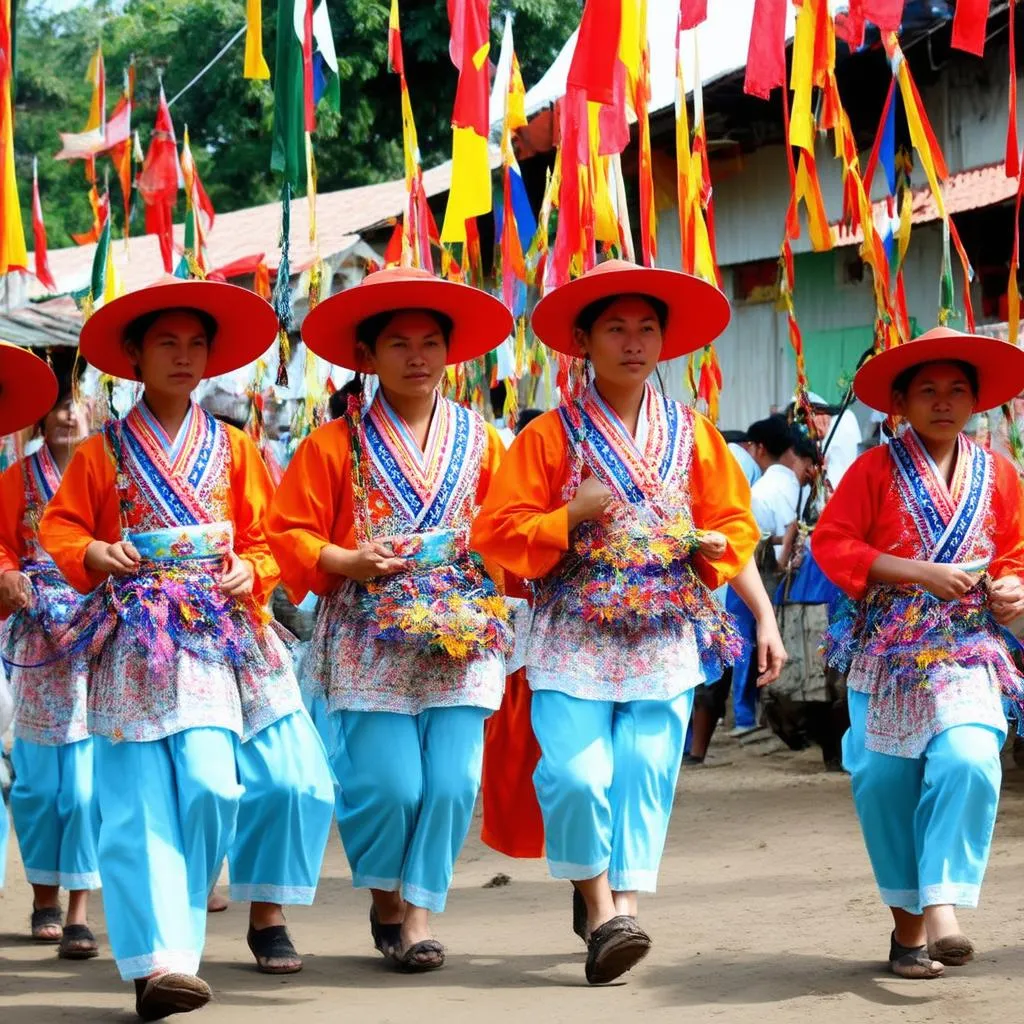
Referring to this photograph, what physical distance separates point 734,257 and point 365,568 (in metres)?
7.92

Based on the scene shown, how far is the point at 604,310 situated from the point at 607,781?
138cm

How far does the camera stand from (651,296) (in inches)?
217

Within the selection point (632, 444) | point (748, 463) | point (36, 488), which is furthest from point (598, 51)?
point (748, 463)

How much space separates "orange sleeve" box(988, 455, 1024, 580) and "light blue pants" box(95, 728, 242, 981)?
222cm

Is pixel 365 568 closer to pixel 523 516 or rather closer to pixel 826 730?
pixel 523 516

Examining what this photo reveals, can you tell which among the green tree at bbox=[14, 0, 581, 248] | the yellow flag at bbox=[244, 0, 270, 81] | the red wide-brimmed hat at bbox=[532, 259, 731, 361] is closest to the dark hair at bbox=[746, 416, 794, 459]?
the yellow flag at bbox=[244, 0, 270, 81]

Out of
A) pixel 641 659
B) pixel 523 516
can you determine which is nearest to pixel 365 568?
pixel 523 516

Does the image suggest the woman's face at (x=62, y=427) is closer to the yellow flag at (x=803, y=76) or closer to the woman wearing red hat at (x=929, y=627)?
the woman wearing red hat at (x=929, y=627)

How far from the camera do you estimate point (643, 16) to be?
7.11 metres

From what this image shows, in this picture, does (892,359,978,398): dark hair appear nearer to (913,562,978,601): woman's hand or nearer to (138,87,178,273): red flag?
(913,562,978,601): woman's hand

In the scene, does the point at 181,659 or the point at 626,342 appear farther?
the point at 626,342

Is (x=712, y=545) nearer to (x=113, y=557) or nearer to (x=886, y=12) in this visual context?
(x=113, y=557)

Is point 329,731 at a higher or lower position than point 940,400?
lower

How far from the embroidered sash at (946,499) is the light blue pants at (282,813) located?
1.82 m
